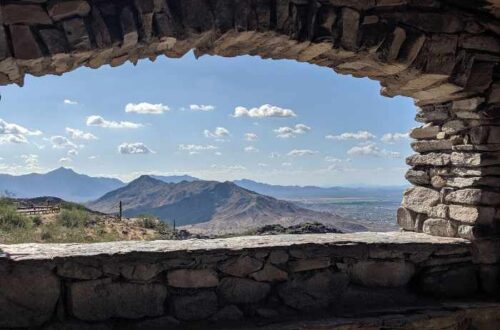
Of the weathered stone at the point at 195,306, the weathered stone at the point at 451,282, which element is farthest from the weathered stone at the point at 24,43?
the weathered stone at the point at 451,282

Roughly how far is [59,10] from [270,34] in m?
1.17

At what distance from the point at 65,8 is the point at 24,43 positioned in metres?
0.27

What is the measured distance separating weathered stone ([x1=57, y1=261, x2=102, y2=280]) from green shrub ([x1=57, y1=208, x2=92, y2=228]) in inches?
294

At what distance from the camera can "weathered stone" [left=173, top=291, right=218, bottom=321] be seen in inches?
114

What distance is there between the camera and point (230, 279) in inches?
118

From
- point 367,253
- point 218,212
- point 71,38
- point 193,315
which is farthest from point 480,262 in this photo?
point 218,212

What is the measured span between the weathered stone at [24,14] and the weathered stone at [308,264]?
6.55 feet

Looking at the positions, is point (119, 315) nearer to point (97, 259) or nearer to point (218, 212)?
point (97, 259)

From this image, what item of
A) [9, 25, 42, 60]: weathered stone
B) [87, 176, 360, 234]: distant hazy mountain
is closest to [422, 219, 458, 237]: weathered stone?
[9, 25, 42, 60]: weathered stone

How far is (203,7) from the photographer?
2.74m

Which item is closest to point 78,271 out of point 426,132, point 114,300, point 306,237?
point 114,300

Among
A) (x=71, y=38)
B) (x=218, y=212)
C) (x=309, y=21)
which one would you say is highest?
(x=309, y=21)

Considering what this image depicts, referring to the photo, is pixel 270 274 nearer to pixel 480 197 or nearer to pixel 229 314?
pixel 229 314

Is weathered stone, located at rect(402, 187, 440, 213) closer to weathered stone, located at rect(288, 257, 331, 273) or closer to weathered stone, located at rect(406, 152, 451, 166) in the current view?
weathered stone, located at rect(406, 152, 451, 166)
